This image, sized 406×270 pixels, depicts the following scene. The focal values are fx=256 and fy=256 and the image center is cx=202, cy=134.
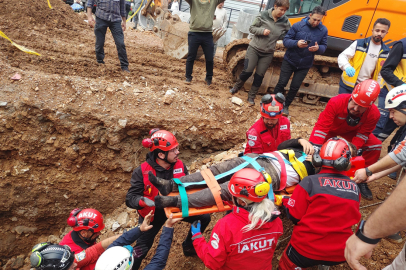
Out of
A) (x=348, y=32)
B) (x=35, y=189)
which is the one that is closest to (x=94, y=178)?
(x=35, y=189)

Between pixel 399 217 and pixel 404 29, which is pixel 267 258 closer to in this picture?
pixel 399 217

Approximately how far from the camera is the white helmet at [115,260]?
7.22ft

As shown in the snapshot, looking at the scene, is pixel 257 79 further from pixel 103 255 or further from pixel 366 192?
pixel 103 255

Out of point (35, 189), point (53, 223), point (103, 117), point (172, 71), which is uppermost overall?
point (172, 71)

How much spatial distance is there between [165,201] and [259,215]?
1156mm

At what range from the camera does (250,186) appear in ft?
7.25

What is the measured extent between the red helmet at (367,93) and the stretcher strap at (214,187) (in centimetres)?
219

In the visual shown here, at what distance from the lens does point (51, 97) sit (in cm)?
516

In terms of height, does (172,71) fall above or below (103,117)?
above

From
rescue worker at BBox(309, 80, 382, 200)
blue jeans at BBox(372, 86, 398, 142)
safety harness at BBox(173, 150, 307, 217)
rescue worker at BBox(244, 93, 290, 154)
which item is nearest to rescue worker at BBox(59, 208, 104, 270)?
safety harness at BBox(173, 150, 307, 217)

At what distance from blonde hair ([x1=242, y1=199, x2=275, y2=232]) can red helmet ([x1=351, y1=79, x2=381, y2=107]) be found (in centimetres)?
217

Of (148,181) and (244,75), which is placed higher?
(244,75)

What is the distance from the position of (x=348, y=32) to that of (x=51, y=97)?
22.7ft

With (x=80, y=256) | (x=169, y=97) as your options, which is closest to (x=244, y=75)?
(x=169, y=97)
